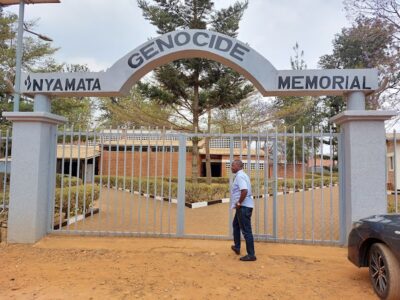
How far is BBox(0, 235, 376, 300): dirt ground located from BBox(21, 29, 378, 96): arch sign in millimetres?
2946

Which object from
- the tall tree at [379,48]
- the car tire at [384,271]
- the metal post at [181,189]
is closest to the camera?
the car tire at [384,271]

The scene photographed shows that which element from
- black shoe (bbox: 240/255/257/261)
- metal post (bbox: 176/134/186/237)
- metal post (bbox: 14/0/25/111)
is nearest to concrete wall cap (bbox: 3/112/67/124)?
metal post (bbox: 14/0/25/111)

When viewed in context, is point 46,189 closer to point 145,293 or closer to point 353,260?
point 145,293

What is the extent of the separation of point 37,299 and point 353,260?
3.97 meters

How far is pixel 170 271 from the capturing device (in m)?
5.02

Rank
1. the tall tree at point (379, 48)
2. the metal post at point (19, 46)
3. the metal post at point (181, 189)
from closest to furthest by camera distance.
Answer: the metal post at point (181, 189), the metal post at point (19, 46), the tall tree at point (379, 48)

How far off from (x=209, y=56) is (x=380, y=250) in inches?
178

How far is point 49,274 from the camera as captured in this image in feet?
16.0

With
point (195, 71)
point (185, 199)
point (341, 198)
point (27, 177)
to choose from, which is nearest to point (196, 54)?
point (341, 198)

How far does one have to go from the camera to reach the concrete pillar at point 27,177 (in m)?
6.58

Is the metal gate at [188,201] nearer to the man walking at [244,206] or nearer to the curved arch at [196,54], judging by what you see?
the man walking at [244,206]

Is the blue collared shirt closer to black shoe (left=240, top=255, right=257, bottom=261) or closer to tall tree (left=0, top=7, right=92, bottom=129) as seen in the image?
black shoe (left=240, top=255, right=257, bottom=261)

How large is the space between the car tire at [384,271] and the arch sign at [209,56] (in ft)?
10.7

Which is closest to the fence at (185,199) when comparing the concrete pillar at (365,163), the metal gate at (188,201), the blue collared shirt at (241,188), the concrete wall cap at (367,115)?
the metal gate at (188,201)
